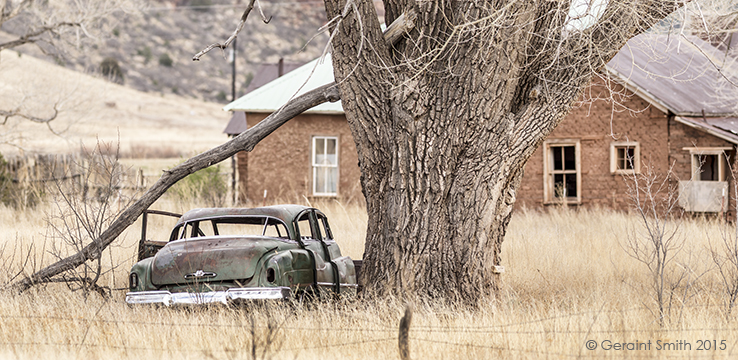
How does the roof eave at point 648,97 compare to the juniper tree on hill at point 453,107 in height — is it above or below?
above

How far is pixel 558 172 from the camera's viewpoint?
18.4 m

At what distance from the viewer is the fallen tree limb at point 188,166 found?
729cm

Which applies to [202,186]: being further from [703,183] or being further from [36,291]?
[703,183]

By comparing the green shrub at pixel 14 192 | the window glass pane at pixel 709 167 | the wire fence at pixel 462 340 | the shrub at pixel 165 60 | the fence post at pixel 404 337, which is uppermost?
the shrub at pixel 165 60

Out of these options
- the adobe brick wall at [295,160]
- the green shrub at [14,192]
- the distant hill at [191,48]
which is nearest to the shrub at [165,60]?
the distant hill at [191,48]

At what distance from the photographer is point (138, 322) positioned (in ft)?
20.1

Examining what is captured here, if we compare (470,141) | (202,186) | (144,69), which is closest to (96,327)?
(470,141)

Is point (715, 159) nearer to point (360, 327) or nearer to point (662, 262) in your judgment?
point (662, 262)

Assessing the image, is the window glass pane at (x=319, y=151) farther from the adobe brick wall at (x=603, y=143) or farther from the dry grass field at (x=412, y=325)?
the dry grass field at (x=412, y=325)

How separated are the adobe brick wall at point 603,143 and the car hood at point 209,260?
12.4m

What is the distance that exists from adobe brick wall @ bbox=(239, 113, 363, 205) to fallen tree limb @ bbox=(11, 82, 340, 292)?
1219 centimetres

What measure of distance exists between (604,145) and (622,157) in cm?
76

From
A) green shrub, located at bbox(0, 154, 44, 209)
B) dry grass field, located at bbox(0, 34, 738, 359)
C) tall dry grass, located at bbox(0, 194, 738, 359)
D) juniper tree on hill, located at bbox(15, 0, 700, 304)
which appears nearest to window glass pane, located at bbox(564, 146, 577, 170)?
dry grass field, located at bbox(0, 34, 738, 359)

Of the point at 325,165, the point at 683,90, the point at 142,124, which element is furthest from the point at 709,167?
the point at 142,124
